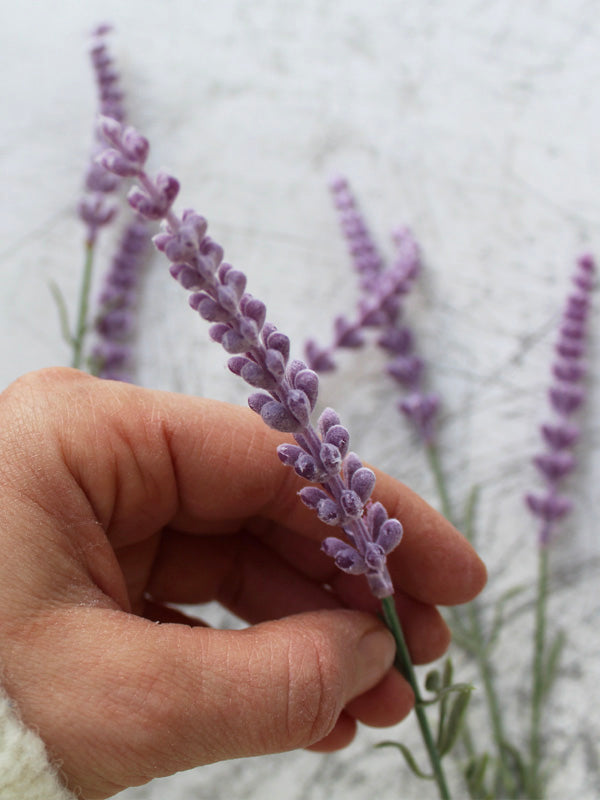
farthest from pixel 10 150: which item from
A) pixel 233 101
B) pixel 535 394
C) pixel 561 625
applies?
pixel 561 625

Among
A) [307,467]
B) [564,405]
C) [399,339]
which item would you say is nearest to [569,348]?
[564,405]

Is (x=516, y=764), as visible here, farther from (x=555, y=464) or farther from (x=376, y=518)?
(x=376, y=518)

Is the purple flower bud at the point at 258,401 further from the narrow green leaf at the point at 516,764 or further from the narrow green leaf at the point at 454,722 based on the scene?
the narrow green leaf at the point at 516,764

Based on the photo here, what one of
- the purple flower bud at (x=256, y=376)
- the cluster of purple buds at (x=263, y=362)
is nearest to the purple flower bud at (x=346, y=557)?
the cluster of purple buds at (x=263, y=362)

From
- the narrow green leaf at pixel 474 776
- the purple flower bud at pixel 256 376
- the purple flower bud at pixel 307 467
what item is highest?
the purple flower bud at pixel 256 376

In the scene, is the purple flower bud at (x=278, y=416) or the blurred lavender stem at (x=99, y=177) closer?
the purple flower bud at (x=278, y=416)

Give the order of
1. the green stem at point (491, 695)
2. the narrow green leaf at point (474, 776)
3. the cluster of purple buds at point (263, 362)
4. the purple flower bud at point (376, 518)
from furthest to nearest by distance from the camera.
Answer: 1. the green stem at point (491, 695)
2. the narrow green leaf at point (474, 776)
3. the purple flower bud at point (376, 518)
4. the cluster of purple buds at point (263, 362)

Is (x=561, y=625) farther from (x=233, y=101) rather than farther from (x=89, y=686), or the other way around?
(x=233, y=101)
